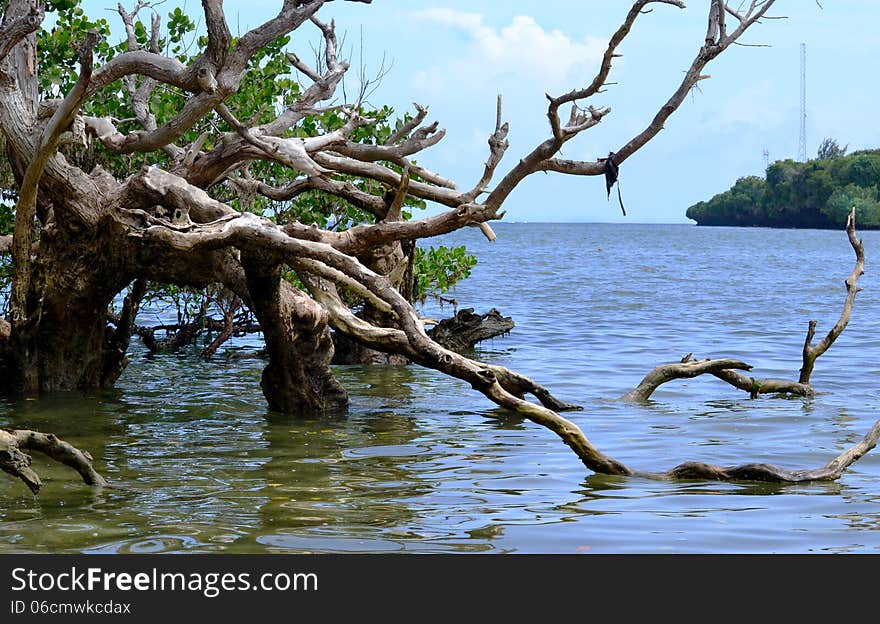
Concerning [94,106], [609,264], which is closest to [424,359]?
[94,106]

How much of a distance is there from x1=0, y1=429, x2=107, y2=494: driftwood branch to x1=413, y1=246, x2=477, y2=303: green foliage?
961 cm

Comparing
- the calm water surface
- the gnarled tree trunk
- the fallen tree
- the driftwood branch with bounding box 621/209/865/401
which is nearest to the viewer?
the calm water surface

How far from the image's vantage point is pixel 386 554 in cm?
684

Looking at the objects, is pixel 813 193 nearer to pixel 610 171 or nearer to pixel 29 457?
pixel 610 171

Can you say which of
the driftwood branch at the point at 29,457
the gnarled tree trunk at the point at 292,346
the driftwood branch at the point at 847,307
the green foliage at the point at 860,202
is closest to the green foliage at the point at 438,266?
the gnarled tree trunk at the point at 292,346

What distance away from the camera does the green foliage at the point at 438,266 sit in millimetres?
17828

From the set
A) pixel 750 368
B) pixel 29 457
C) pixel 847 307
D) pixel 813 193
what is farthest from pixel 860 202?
pixel 29 457

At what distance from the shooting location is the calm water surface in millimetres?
7289

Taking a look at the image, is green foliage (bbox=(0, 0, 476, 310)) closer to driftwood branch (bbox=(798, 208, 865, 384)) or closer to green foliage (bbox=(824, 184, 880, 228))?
driftwood branch (bbox=(798, 208, 865, 384))

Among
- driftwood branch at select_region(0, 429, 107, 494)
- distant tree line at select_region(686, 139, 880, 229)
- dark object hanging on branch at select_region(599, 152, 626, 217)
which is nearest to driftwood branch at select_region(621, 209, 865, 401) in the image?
dark object hanging on branch at select_region(599, 152, 626, 217)

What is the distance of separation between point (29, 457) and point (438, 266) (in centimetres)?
1113

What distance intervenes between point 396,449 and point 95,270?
3.87m

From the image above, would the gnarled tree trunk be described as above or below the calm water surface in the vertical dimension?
above

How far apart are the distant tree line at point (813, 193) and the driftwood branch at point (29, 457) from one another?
4314 inches
